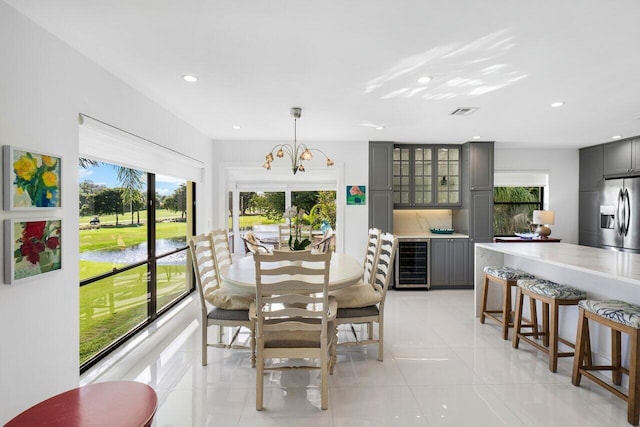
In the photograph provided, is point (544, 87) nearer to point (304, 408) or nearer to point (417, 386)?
point (417, 386)

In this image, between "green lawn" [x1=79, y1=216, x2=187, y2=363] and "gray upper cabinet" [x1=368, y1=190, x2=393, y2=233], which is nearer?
"green lawn" [x1=79, y1=216, x2=187, y2=363]

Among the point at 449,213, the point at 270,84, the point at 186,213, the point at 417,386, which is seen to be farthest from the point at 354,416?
the point at 449,213

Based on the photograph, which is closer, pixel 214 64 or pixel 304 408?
pixel 304 408

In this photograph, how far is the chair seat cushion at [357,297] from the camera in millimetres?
2883

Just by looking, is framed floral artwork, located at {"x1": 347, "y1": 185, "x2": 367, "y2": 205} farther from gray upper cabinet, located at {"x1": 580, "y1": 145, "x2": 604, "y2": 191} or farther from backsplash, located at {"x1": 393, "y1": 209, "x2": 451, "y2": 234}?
gray upper cabinet, located at {"x1": 580, "y1": 145, "x2": 604, "y2": 191}

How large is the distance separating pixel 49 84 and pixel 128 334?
234cm

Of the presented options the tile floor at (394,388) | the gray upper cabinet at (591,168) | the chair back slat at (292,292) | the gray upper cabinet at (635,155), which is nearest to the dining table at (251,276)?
the chair back slat at (292,292)

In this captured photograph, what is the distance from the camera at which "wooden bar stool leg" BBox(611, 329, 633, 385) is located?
245cm

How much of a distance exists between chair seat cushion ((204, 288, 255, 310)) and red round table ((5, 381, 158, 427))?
121 cm

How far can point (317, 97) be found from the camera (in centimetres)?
325

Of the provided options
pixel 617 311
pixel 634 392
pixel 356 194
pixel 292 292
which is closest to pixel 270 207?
pixel 356 194

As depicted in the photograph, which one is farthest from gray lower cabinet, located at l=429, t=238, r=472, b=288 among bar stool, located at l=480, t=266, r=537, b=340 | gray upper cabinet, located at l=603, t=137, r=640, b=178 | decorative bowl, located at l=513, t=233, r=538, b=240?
gray upper cabinet, located at l=603, t=137, r=640, b=178

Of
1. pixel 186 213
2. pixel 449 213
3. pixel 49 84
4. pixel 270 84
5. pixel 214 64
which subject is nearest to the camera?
pixel 49 84

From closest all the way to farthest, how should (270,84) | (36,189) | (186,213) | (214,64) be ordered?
(36,189), (214,64), (270,84), (186,213)
